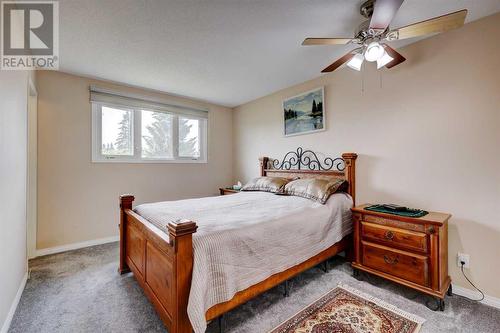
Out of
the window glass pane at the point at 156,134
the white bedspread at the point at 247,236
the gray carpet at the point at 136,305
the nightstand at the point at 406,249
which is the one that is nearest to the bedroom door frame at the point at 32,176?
the gray carpet at the point at 136,305

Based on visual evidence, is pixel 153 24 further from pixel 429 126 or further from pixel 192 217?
pixel 429 126

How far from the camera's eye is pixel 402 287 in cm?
210

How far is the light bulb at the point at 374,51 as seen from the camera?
174cm

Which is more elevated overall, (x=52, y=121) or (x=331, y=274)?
(x=52, y=121)

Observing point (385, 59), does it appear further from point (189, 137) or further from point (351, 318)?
point (189, 137)

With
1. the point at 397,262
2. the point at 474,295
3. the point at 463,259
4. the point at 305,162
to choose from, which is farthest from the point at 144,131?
the point at 474,295

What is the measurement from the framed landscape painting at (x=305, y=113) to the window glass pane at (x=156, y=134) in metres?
2.07

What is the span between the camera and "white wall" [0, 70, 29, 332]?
151 centimetres

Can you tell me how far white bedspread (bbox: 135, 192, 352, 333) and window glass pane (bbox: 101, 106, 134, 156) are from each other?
5.32ft

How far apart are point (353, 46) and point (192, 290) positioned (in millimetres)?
2729

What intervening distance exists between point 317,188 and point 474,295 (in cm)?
161

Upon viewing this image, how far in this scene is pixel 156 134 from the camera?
380 centimetres

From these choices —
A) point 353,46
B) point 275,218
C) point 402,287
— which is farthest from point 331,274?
point 353,46

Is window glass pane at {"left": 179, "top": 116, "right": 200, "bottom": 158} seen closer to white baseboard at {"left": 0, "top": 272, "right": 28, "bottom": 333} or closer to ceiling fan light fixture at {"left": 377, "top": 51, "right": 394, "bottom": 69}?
white baseboard at {"left": 0, "top": 272, "right": 28, "bottom": 333}
